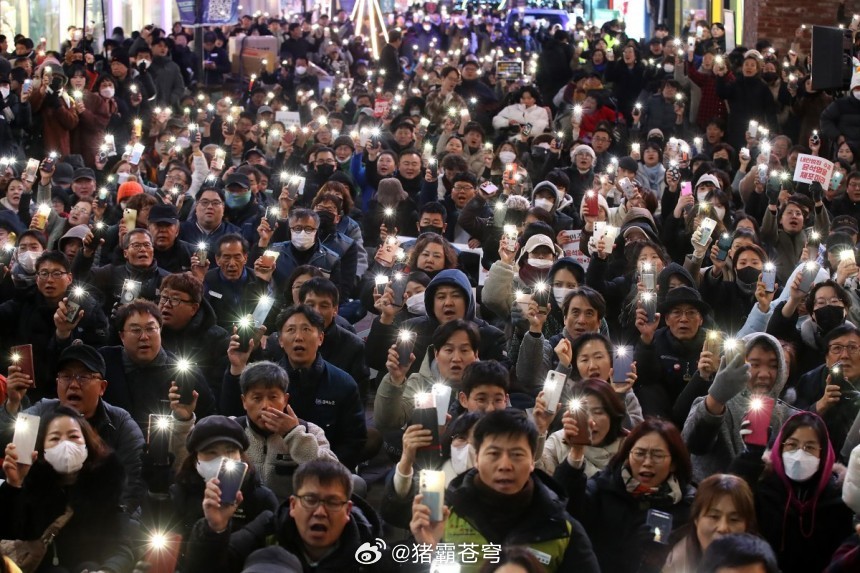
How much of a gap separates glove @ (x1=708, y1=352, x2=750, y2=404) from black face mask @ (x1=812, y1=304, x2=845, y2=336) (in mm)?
1538

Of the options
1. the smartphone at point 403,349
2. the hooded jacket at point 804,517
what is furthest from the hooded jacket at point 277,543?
the hooded jacket at point 804,517

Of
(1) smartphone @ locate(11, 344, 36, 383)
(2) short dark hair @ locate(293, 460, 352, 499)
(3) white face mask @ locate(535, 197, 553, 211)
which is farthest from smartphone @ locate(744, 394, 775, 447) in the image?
(3) white face mask @ locate(535, 197, 553, 211)

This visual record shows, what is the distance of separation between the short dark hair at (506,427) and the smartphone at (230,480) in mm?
837

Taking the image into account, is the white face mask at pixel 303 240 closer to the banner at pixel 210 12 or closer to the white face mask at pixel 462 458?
the white face mask at pixel 462 458

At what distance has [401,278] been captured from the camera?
7.77m

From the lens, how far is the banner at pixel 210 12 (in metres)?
19.0

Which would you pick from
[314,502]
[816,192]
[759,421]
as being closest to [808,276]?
[759,421]

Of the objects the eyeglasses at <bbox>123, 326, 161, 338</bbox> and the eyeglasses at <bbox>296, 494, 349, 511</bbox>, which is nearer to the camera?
the eyeglasses at <bbox>296, 494, 349, 511</bbox>

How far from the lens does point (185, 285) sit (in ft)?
24.5

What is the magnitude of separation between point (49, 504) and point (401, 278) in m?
2.84

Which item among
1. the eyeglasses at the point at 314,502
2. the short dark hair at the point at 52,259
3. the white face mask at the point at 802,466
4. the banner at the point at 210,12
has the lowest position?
the white face mask at the point at 802,466

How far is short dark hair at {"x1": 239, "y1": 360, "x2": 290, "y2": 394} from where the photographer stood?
5.94m

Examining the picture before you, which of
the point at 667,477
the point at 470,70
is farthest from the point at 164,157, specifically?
the point at 667,477

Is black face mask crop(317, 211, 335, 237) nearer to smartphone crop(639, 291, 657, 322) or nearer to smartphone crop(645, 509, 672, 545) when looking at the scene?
smartphone crop(639, 291, 657, 322)
